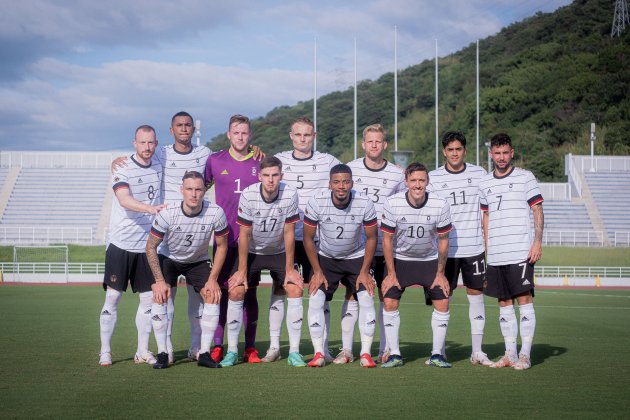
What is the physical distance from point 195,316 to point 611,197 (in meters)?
36.5

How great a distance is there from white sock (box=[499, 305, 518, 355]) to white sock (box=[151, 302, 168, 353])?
3.38m

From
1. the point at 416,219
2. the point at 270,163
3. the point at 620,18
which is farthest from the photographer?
the point at 620,18

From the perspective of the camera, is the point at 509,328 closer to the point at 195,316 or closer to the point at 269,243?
the point at 269,243

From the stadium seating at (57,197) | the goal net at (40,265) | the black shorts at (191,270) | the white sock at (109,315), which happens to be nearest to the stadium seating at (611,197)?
the goal net at (40,265)

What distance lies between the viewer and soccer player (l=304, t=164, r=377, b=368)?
7.64 meters

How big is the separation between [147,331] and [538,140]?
46.8m

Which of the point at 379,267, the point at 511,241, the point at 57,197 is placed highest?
the point at 57,197

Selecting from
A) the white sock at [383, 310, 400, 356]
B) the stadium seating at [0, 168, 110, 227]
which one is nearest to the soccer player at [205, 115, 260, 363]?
the white sock at [383, 310, 400, 356]

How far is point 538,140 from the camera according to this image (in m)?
51.3

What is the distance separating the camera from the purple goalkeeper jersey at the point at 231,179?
8305mm

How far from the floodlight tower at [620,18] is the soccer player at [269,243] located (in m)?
60.4

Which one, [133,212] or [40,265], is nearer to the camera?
[133,212]

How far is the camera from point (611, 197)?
133ft

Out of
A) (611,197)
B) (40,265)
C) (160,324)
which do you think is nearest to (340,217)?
(160,324)
